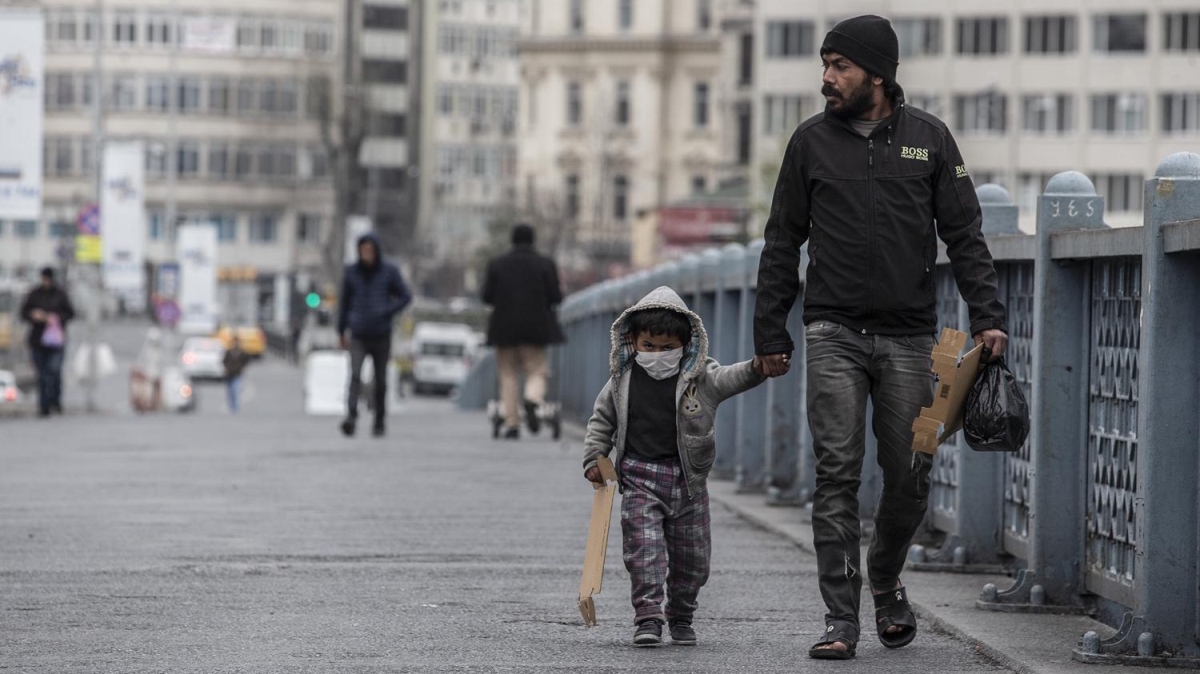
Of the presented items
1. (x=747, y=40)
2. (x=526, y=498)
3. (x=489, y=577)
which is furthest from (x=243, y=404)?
(x=489, y=577)

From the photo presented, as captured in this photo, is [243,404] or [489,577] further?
[243,404]

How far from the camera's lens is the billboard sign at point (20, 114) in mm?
29375

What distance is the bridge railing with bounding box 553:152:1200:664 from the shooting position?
725 cm

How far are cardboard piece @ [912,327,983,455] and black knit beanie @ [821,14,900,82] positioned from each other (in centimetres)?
81

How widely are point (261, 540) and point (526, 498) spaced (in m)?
3.19

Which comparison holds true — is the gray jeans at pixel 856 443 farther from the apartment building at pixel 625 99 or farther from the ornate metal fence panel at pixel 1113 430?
the apartment building at pixel 625 99

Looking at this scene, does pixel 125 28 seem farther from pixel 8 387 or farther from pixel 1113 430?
pixel 1113 430

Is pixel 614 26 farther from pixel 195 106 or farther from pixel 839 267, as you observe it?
pixel 839 267

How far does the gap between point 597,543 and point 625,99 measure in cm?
12438

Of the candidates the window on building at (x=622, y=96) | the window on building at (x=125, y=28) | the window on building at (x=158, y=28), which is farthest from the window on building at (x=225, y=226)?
the window on building at (x=622, y=96)

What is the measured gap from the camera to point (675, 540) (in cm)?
812

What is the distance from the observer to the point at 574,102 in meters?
133

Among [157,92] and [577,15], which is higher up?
[577,15]

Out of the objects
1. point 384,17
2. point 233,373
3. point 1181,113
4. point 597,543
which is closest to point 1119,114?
point 1181,113
